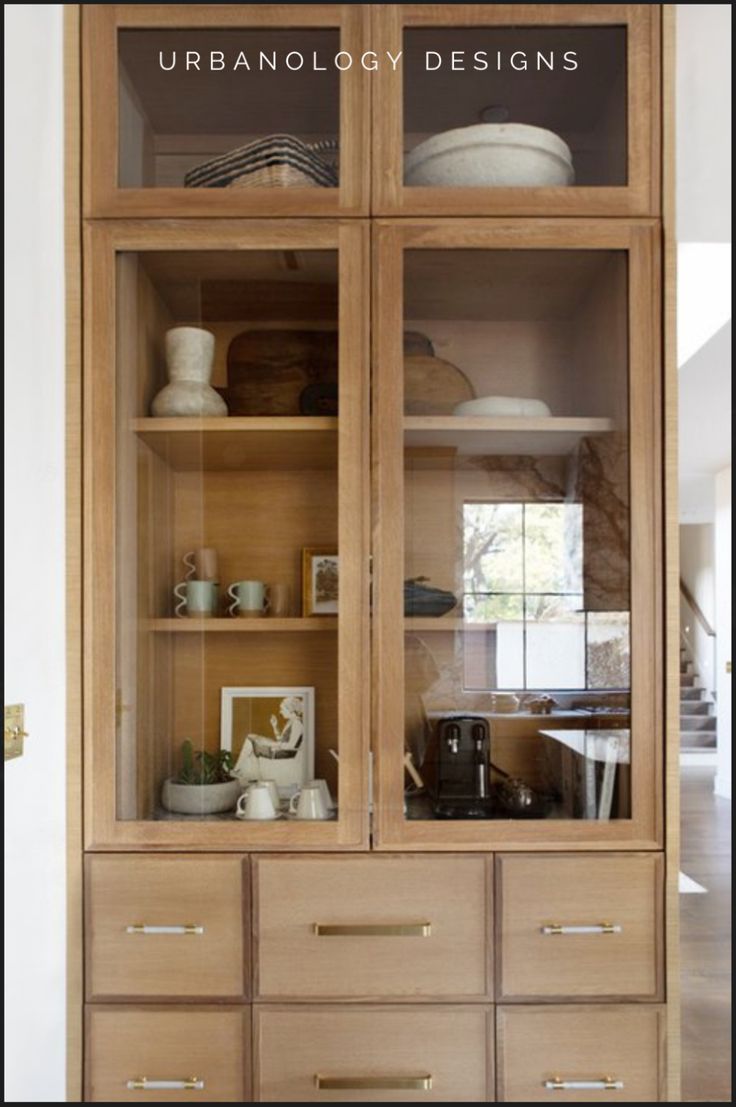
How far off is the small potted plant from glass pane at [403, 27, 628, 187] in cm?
103

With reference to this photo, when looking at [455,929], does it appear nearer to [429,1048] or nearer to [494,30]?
[429,1048]

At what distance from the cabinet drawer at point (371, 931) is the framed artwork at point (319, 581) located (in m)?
0.42

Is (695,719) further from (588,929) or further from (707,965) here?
(588,929)

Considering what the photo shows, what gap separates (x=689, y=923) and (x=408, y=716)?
2.69 meters

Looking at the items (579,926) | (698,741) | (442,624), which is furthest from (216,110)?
(698,741)

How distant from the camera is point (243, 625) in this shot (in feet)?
5.33

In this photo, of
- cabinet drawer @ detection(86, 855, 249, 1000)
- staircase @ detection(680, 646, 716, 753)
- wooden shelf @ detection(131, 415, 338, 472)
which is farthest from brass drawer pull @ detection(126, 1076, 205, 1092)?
staircase @ detection(680, 646, 716, 753)

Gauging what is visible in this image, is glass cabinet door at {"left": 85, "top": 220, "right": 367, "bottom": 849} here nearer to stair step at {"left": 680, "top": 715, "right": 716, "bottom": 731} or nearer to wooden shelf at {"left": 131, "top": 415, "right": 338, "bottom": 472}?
wooden shelf at {"left": 131, "top": 415, "right": 338, "bottom": 472}

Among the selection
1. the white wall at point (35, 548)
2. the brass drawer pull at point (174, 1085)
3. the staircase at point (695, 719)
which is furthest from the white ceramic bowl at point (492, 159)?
the staircase at point (695, 719)

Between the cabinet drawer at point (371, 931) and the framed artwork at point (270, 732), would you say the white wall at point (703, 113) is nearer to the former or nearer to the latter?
the framed artwork at point (270, 732)

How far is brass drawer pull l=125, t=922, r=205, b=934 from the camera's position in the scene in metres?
1.54

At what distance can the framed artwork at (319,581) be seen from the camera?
158 cm

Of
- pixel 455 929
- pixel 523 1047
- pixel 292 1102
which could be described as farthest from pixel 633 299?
pixel 292 1102

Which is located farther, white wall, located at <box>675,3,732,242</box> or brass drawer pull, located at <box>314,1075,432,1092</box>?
white wall, located at <box>675,3,732,242</box>
